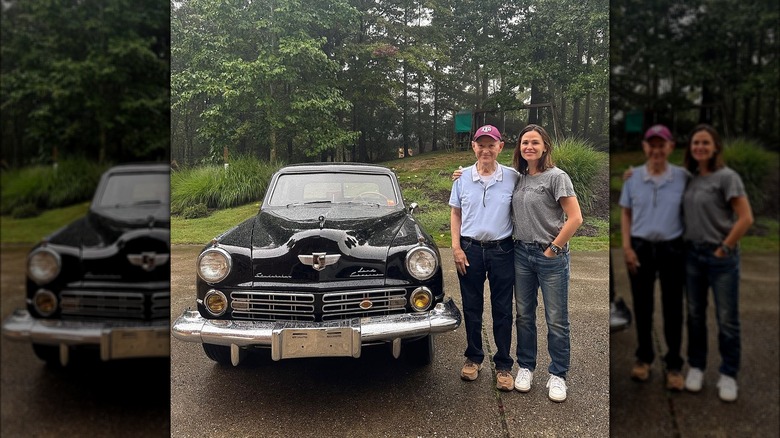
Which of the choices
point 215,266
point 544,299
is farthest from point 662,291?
point 215,266

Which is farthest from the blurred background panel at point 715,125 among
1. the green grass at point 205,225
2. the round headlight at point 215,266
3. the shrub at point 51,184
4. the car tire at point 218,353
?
the green grass at point 205,225

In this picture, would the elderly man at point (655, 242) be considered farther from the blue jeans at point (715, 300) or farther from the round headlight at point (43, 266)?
the round headlight at point (43, 266)

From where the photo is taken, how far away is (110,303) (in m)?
1.00

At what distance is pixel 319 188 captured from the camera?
10.6 ft

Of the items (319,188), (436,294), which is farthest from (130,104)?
(319,188)

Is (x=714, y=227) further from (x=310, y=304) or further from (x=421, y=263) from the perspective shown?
(x=310, y=304)

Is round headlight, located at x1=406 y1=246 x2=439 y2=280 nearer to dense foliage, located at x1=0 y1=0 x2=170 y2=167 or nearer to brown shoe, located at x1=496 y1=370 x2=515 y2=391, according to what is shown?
brown shoe, located at x1=496 y1=370 x2=515 y2=391

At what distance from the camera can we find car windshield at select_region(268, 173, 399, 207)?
321 cm

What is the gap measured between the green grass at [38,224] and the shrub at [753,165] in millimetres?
1558

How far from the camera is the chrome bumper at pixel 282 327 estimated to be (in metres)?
2.32

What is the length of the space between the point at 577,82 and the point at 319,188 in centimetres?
211

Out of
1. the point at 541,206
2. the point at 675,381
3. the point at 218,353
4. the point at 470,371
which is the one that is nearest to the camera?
the point at 675,381

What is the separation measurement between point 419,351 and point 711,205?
2186mm

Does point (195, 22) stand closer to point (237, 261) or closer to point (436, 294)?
point (237, 261)
